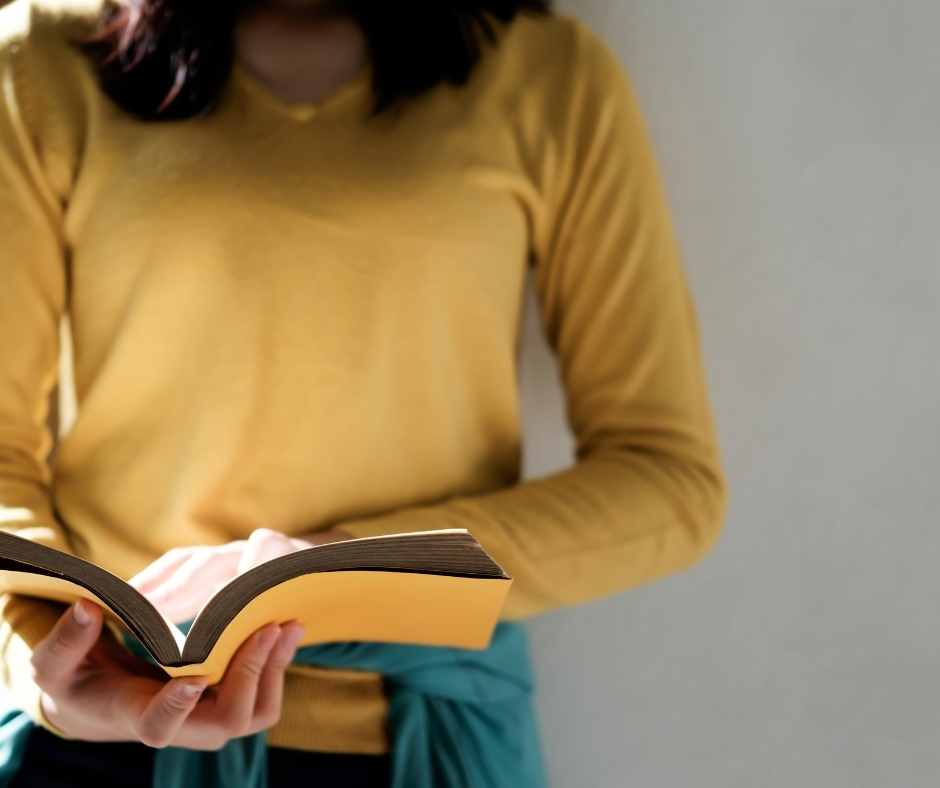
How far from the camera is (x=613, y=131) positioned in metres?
1.06

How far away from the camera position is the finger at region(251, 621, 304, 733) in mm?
781

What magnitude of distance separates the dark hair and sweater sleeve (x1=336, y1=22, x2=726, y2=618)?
99 millimetres

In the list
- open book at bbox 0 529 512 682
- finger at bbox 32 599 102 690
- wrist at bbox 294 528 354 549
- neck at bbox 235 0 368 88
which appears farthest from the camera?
neck at bbox 235 0 368 88

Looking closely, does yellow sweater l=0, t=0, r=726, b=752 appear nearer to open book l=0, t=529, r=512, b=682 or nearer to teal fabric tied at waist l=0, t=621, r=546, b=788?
teal fabric tied at waist l=0, t=621, r=546, b=788

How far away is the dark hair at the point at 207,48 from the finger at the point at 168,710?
1.55 ft

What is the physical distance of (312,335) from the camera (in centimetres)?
97

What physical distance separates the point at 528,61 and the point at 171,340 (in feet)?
1.33

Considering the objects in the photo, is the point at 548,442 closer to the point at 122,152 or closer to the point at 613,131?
the point at 613,131

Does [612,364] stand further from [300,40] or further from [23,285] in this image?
[23,285]

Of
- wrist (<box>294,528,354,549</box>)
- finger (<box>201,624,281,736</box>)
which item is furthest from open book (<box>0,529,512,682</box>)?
wrist (<box>294,528,354,549</box>)

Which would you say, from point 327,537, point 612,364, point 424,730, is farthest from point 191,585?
point 612,364

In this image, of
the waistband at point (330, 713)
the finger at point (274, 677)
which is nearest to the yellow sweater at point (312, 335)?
the waistband at point (330, 713)

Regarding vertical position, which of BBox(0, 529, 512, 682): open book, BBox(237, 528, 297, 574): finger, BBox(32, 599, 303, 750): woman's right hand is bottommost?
BBox(32, 599, 303, 750): woman's right hand

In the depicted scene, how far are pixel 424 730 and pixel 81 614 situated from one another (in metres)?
0.30
